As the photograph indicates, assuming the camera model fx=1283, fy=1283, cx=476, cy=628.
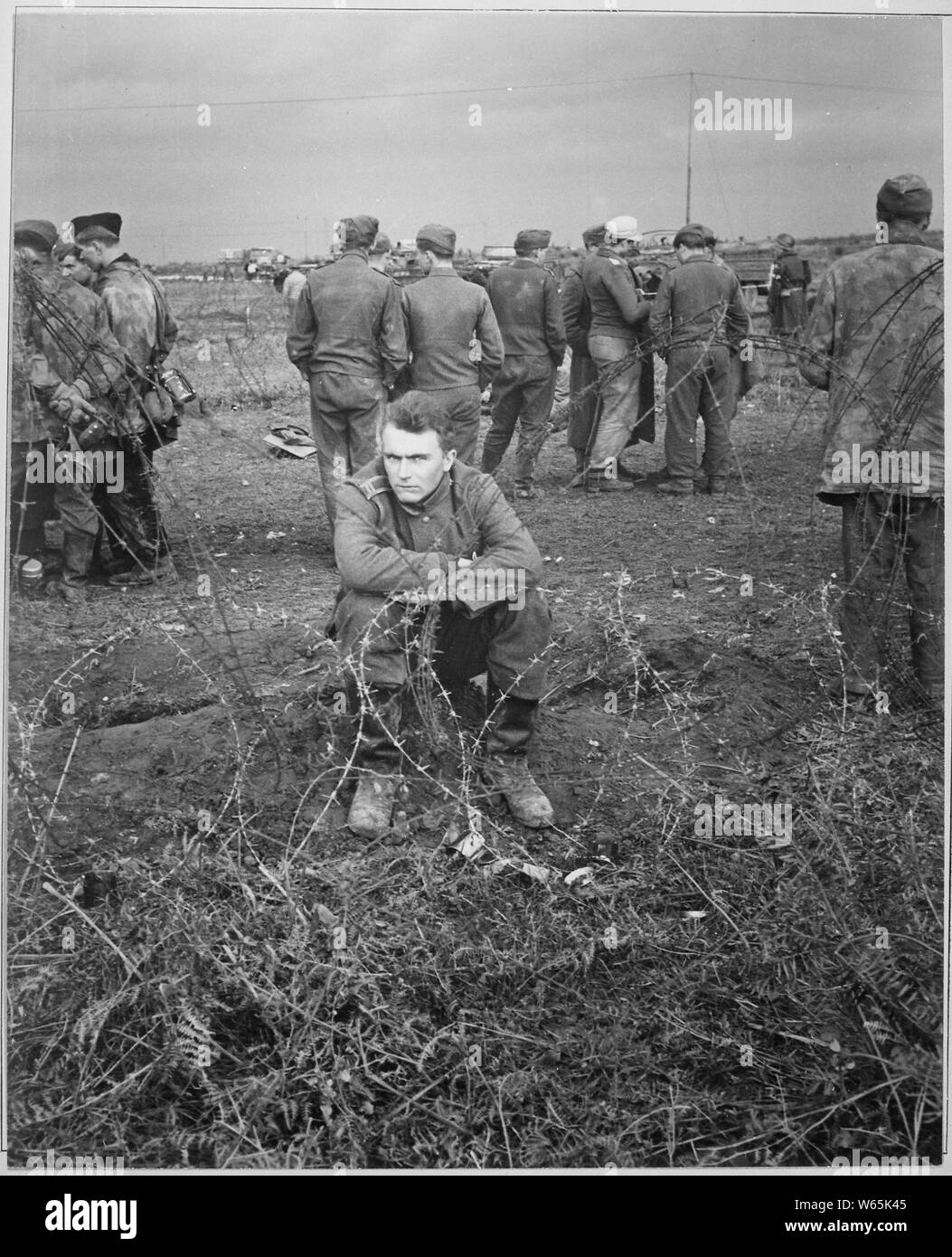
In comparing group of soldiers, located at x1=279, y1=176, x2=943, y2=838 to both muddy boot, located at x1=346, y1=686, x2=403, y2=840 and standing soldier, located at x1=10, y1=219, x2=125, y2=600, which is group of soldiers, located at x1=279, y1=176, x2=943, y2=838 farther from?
standing soldier, located at x1=10, y1=219, x2=125, y2=600

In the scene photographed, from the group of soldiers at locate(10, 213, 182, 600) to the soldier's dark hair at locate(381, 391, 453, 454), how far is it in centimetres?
80

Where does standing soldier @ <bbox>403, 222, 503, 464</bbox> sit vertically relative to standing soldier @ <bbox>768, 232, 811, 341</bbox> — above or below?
below

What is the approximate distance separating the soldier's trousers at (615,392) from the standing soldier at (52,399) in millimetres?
1847

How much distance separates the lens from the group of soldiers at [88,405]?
147 inches

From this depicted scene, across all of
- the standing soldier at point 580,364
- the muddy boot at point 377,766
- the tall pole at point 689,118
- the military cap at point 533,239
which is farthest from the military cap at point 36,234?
the tall pole at point 689,118

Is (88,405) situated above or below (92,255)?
below

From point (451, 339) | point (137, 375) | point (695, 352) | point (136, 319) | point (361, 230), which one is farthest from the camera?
point (695, 352)

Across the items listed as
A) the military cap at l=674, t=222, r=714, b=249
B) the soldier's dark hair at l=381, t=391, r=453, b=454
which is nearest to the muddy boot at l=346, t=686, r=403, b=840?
the soldier's dark hair at l=381, t=391, r=453, b=454

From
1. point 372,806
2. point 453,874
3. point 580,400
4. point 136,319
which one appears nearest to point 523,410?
point 580,400

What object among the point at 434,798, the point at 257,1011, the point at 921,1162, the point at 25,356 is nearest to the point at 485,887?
the point at 434,798

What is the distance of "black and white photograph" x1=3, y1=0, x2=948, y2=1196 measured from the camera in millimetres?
3430

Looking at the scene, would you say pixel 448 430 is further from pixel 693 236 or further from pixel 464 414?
pixel 693 236

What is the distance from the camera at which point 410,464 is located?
3.92m

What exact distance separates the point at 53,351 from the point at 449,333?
5.18ft
